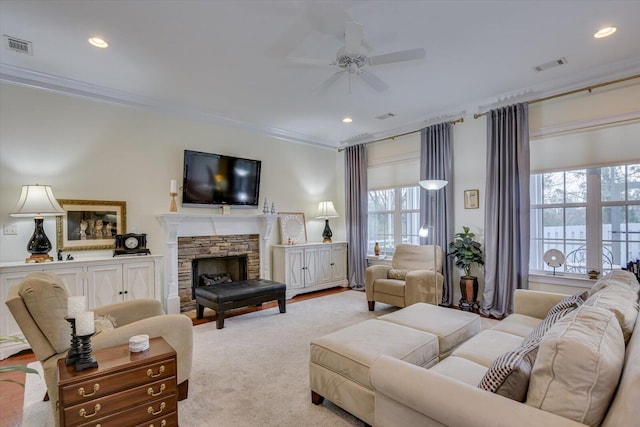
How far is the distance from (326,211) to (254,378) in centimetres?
396

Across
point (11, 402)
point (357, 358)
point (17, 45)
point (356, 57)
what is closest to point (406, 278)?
point (357, 358)

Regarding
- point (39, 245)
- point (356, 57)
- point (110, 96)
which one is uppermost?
point (110, 96)

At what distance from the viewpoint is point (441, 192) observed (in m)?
5.12

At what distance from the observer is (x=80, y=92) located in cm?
398

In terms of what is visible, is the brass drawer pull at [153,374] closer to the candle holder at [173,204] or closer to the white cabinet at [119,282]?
the white cabinet at [119,282]

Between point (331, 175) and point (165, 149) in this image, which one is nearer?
point (165, 149)

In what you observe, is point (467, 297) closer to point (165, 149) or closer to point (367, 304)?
point (367, 304)

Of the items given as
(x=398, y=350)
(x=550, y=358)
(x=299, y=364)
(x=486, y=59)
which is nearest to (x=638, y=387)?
(x=550, y=358)

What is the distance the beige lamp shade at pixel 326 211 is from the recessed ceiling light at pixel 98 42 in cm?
421

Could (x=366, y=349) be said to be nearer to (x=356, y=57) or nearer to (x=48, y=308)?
(x=48, y=308)

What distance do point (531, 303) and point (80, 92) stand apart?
17.9ft

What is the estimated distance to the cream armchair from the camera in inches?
171

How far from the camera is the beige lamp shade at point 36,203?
3.39 m

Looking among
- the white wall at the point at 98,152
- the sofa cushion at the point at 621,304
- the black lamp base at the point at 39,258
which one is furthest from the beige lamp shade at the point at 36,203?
the sofa cushion at the point at 621,304
